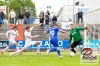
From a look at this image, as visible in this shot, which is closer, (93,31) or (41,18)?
(93,31)

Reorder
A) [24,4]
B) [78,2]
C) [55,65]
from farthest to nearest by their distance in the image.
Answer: [24,4]
[78,2]
[55,65]

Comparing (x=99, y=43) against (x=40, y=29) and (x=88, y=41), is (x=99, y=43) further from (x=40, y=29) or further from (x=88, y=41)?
(x=40, y=29)

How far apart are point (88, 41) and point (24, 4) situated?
8254 cm

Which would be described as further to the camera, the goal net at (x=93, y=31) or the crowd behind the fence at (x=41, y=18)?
the crowd behind the fence at (x=41, y=18)

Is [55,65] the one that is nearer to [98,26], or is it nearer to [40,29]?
[98,26]

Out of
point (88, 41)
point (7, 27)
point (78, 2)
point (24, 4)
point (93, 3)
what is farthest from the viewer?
point (24, 4)

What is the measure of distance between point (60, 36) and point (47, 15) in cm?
318

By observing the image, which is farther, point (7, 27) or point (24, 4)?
point (24, 4)

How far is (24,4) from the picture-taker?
4486 inches

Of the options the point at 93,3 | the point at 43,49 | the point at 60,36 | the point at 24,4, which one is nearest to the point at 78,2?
the point at 93,3

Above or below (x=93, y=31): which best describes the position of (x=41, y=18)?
above

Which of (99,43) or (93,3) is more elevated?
(93,3)

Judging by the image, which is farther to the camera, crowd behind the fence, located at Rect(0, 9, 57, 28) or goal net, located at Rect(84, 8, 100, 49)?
crowd behind the fence, located at Rect(0, 9, 57, 28)

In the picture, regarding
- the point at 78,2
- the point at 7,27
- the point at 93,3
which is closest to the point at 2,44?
the point at 7,27
